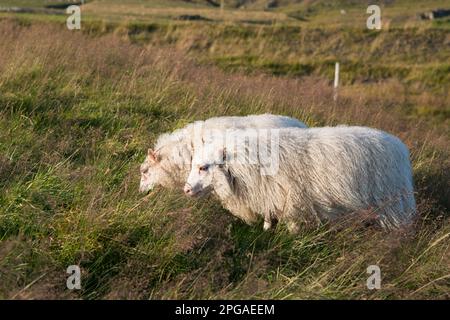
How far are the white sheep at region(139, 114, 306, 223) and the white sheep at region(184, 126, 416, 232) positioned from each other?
2.01 ft

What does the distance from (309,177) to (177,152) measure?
153 cm

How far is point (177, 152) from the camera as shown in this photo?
6.52 meters

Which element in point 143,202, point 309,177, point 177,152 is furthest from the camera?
point 177,152

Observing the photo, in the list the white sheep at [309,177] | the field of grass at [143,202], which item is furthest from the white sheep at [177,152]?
the white sheep at [309,177]

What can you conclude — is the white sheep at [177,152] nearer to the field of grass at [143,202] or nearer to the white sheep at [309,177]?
the field of grass at [143,202]

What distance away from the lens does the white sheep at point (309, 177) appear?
5531 mm

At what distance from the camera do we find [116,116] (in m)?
7.79

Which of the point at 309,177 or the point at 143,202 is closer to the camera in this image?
the point at 143,202

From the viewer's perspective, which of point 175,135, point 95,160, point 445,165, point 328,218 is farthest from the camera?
point 445,165

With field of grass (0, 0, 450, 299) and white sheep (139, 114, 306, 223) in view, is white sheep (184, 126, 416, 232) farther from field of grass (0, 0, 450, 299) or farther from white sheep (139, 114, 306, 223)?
white sheep (139, 114, 306, 223)

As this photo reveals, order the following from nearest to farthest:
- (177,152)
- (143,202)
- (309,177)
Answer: (143,202), (309,177), (177,152)

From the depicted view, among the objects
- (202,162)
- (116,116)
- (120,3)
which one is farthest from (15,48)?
(120,3)
